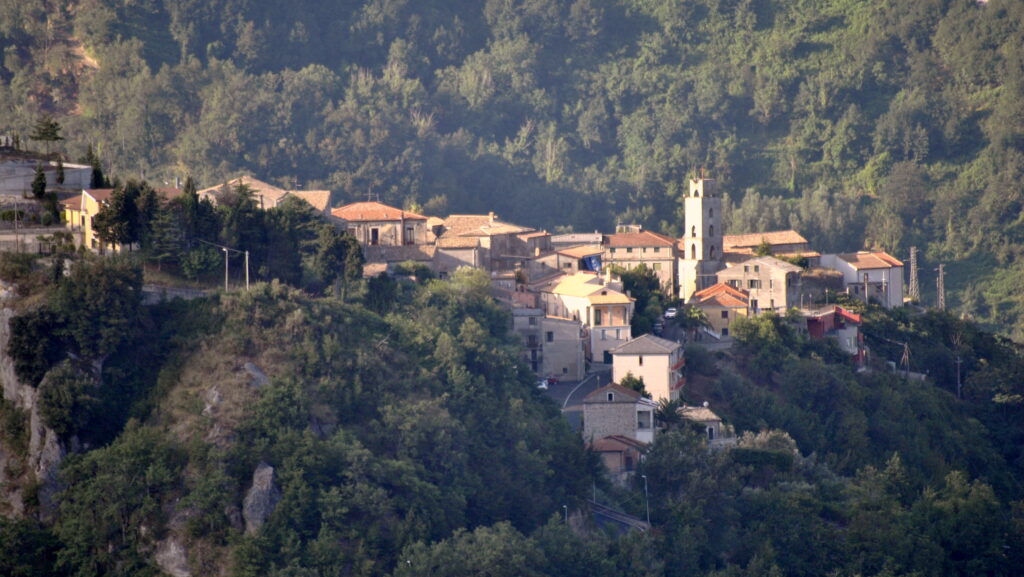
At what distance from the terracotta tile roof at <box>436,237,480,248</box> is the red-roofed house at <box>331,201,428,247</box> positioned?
81cm

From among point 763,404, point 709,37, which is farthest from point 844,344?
point 709,37

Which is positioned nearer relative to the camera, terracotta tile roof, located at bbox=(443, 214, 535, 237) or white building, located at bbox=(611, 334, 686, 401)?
white building, located at bbox=(611, 334, 686, 401)

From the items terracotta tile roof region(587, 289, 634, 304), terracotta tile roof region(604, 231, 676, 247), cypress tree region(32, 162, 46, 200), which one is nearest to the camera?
cypress tree region(32, 162, 46, 200)

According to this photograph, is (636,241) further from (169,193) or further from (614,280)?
(169,193)

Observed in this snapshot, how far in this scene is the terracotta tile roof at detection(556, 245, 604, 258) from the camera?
221 feet

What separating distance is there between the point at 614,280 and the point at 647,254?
8.44 m

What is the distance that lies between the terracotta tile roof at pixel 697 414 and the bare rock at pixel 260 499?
14693 millimetres

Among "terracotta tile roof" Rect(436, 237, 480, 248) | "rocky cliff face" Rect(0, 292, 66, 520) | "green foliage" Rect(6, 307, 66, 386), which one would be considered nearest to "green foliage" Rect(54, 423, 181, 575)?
"rocky cliff face" Rect(0, 292, 66, 520)

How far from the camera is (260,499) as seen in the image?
43219mm

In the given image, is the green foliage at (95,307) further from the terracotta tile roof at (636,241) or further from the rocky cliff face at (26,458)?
the terracotta tile roof at (636,241)

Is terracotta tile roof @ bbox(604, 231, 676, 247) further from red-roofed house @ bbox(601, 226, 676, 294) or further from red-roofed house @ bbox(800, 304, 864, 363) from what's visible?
red-roofed house @ bbox(800, 304, 864, 363)

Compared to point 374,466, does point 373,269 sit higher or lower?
higher

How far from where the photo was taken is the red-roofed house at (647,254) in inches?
2717

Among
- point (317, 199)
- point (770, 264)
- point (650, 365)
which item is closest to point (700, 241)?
point (770, 264)
